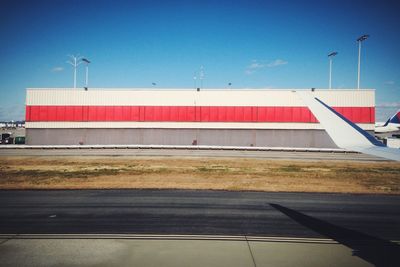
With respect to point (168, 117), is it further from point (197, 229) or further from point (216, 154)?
point (197, 229)

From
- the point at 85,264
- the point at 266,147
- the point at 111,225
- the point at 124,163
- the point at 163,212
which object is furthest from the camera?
the point at 266,147

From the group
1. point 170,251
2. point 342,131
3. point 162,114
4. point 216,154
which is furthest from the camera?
point 162,114

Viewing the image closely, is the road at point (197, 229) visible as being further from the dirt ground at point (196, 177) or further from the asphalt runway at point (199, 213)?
the dirt ground at point (196, 177)

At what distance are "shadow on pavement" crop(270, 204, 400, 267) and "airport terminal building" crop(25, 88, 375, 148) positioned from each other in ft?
98.0

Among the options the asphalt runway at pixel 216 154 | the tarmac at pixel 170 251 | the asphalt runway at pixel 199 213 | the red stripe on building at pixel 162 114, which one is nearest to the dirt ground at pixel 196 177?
the asphalt runway at pixel 199 213

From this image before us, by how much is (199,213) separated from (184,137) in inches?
1169

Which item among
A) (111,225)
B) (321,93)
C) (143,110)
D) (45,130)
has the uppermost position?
(321,93)

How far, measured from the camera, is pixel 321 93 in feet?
130

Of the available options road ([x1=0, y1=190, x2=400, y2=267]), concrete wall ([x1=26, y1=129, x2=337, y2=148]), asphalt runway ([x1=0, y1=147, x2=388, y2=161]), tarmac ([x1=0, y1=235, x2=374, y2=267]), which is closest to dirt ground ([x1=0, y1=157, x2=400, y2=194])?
road ([x1=0, y1=190, x2=400, y2=267])

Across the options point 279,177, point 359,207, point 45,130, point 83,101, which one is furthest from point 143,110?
point 359,207

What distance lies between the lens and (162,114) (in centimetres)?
3988

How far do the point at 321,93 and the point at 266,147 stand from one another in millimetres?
12412

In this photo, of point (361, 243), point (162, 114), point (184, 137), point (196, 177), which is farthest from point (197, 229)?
point (162, 114)

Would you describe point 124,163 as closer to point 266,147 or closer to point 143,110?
point 143,110
